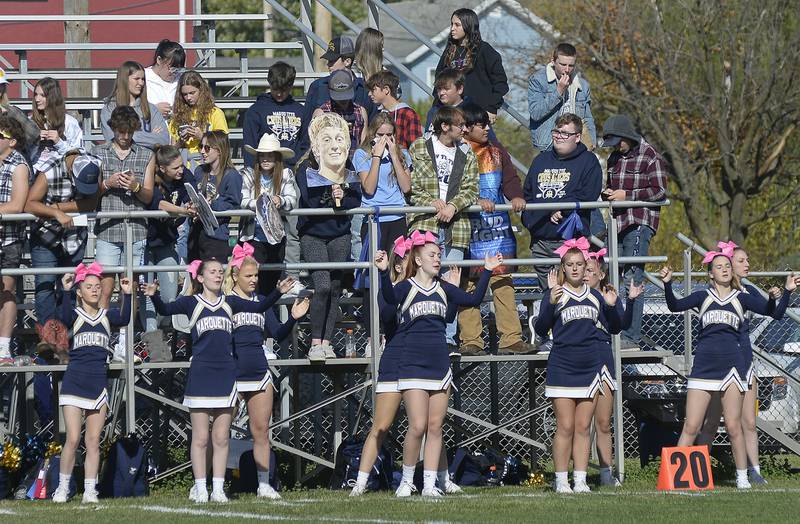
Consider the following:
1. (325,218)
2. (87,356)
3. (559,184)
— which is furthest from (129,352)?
(559,184)

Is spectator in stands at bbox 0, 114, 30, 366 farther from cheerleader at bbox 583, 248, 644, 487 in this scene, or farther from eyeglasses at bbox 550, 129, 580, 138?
cheerleader at bbox 583, 248, 644, 487

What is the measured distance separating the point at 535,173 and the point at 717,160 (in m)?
14.3

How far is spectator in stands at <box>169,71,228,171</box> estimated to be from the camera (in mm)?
13070

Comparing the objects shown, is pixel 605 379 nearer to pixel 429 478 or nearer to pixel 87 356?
pixel 429 478

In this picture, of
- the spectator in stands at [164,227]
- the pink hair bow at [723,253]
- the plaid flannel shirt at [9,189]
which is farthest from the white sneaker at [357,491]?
the plaid flannel shirt at [9,189]

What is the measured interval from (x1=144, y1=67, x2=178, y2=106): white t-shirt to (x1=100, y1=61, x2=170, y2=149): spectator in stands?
0.93 metres

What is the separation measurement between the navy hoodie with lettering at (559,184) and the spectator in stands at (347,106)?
56.4 inches

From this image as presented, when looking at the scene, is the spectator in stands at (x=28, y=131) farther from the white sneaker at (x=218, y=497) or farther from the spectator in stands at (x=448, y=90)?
the white sneaker at (x=218, y=497)

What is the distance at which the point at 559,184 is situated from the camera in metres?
12.2

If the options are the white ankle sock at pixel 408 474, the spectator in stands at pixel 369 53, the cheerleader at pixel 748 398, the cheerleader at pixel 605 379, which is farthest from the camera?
the spectator in stands at pixel 369 53

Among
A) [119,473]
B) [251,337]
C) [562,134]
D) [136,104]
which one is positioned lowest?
[119,473]

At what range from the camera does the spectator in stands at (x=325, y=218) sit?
465 inches

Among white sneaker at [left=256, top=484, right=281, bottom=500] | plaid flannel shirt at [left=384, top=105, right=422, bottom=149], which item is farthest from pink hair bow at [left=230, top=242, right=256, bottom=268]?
plaid flannel shirt at [left=384, top=105, right=422, bottom=149]

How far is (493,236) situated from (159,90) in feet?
11.7
